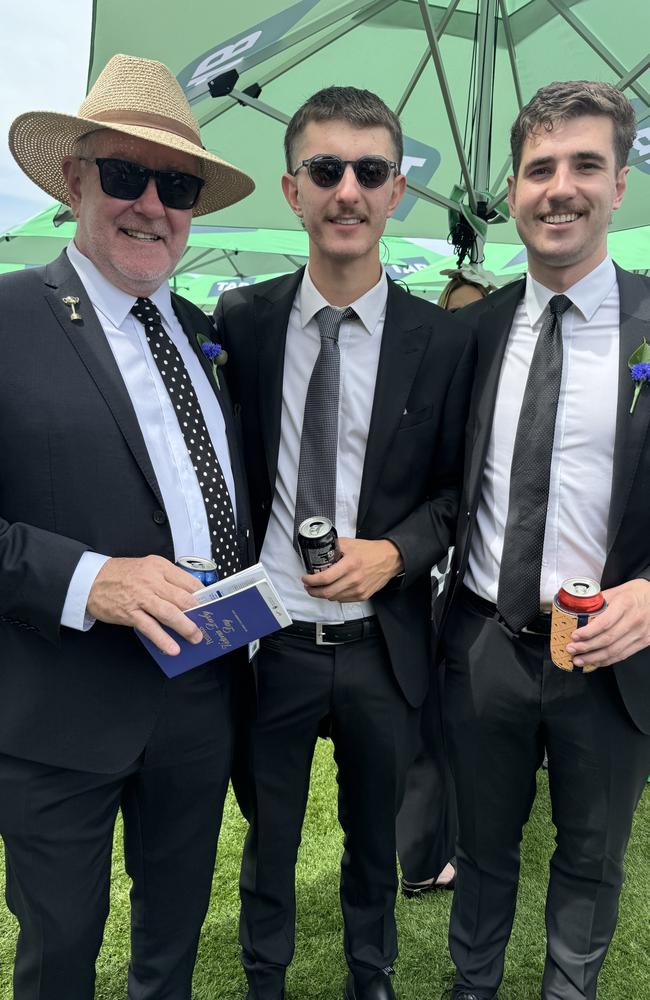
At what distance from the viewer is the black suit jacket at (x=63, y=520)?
1570 mm

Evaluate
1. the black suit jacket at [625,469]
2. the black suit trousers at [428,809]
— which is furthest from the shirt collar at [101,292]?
the black suit trousers at [428,809]

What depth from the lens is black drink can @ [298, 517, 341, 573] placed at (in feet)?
5.74

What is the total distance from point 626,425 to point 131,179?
4.61ft

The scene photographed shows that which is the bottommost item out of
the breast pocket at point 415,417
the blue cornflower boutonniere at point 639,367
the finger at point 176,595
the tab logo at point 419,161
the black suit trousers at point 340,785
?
the black suit trousers at point 340,785

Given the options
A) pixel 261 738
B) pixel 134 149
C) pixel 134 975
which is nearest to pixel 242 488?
pixel 261 738

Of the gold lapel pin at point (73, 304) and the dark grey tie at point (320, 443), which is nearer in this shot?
the gold lapel pin at point (73, 304)

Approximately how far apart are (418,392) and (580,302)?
1.67 ft

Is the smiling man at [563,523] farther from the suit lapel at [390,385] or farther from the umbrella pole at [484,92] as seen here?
the umbrella pole at [484,92]

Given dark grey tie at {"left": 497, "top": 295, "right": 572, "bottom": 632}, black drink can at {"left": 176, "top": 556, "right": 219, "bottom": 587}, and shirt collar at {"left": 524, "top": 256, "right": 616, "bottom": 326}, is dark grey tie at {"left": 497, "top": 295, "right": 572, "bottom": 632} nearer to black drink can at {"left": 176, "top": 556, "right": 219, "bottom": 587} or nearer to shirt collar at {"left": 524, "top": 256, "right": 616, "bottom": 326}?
shirt collar at {"left": 524, "top": 256, "right": 616, "bottom": 326}

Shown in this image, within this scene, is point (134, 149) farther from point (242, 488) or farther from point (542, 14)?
point (542, 14)

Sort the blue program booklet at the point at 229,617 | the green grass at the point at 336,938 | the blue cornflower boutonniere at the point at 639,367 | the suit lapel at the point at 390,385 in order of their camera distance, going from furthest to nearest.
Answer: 1. the green grass at the point at 336,938
2. the suit lapel at the point at 390,385
3. the blue cornflower boutonniere at the point at 639,367
4. the blue program booklet at the point at 229,617

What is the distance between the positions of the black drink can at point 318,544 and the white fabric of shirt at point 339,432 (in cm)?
31

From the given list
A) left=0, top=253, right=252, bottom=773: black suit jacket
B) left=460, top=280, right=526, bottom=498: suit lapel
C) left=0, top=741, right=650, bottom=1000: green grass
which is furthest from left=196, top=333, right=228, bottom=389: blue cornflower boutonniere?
left=0, top=741, right=650, bottom=1000: green grass

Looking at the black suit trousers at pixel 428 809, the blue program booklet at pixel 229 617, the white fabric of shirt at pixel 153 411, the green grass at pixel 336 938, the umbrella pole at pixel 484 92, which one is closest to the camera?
the blue program booklet at pixel 229 617
